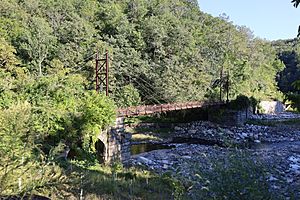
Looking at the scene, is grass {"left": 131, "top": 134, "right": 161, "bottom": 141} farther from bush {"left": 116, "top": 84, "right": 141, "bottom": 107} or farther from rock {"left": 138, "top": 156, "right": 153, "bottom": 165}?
rock {"left": 138, "top": 156, "right": 153, "bottom": 165}

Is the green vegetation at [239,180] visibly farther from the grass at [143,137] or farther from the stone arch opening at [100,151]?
the grass at [143,137]

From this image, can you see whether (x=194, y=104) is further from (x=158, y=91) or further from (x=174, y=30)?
(x=174, y=30)

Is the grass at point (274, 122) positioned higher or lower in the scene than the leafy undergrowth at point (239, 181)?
lower

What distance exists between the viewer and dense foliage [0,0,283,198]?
11.3 m

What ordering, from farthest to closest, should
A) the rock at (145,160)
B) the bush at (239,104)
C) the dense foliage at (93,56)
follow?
the bush at (239,104), the rock at (145,160), the dense foliage at (93,56)

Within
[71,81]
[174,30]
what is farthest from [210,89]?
[71,81]

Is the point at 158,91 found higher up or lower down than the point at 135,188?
higher up

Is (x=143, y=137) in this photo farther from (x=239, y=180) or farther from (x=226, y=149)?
(x=239, y=180)

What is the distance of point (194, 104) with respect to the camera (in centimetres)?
2553

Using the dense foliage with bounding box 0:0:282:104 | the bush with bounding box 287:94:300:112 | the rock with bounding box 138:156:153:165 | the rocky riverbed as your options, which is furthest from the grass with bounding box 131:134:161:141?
the bush with bounding box 287:94:300:112

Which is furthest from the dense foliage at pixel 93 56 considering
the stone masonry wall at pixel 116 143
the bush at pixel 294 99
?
the bush at pixel 294 99

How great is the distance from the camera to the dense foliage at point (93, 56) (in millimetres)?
11344

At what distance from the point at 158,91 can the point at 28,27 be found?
13966 mm

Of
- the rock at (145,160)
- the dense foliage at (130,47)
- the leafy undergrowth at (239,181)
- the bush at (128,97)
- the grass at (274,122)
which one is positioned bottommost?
the rock at (145,160)
